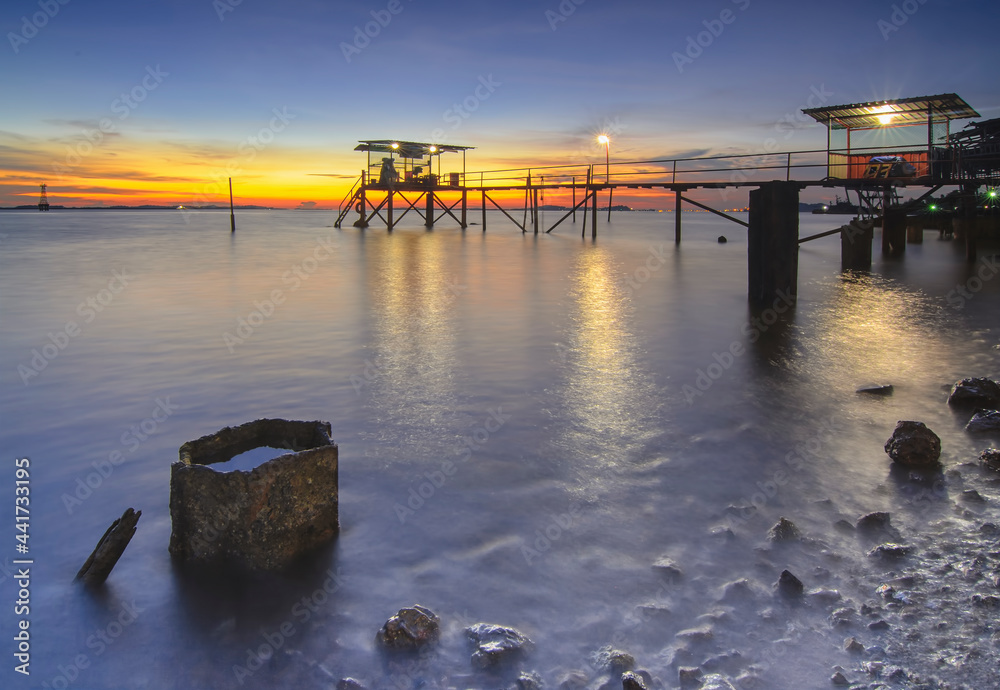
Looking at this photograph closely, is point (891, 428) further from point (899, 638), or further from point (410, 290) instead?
point (410, 290)

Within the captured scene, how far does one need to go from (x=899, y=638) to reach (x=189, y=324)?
1317 centimetres

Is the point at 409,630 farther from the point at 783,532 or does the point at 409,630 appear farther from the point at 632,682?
the point at 783,532

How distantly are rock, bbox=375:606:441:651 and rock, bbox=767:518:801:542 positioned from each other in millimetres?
2371

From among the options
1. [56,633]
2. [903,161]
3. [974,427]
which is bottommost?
[56,633]

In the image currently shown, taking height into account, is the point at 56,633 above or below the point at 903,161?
below

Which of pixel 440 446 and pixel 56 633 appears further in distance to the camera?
pixel 440 446

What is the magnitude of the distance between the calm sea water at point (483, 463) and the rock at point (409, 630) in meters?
0.08

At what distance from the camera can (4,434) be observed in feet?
22.8

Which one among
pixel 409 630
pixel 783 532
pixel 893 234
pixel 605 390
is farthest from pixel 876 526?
pixel 893 234

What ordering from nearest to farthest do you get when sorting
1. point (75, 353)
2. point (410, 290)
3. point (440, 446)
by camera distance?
1. point (440, 446)
2. point (75, 353)
3. point (410, 290)

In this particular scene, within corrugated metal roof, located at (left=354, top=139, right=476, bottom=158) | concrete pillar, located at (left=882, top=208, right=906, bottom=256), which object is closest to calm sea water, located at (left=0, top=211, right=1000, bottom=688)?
A: concrete pillar, located at (left=882, top=208, right=906, bottom=256)

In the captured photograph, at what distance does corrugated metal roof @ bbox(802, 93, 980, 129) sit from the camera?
2317 centimetres

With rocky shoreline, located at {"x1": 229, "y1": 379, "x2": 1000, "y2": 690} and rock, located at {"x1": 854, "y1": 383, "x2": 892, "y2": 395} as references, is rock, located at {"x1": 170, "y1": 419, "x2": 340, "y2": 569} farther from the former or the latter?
rock, located at {"x1": 854, "y1": 383, "x2": 892, "y2": 395}

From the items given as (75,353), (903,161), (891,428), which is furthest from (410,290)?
(903,161)
